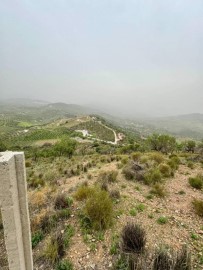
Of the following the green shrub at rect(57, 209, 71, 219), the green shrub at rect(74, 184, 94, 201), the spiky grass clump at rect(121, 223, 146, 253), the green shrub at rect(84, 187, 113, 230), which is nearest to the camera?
the spiky grass clump at rect(121, 223, 146, 253)

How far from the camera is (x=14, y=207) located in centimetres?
341

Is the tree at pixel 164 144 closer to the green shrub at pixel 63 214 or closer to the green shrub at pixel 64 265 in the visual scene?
the green shrub at pixel 63 214

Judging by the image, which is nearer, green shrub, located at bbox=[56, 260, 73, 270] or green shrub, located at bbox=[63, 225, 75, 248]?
green shrub, located at bbox=[56, 260, 73, 270]

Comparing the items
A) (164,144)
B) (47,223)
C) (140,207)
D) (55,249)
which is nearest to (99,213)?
(55,249)

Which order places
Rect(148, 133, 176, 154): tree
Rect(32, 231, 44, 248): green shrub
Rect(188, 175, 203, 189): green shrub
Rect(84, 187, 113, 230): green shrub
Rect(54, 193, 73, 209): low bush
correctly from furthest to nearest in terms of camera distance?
Rect(148, 133, 176, 154): tree, Rect(188, 175, 203, 189): green shrub, Rect(54, 193, 73, 209): low bush, Rect(84, 187, 113, 230): green shrub, Rect(32, 231, 44, 248): green shrub

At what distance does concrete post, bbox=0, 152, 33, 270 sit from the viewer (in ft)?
10.7

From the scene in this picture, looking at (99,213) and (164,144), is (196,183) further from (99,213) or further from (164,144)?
(164,144)

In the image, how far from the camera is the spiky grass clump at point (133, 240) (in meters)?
5.14

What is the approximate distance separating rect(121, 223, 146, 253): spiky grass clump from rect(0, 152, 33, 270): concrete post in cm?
251

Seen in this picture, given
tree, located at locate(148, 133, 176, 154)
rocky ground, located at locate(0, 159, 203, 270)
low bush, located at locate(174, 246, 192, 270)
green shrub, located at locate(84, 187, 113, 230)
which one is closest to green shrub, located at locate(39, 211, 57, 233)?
rocky ground, located at locate(0, 159, 203, 270)

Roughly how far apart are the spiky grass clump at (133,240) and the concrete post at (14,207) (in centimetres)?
251

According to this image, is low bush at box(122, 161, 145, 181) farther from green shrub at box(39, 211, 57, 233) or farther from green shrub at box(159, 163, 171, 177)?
green shrub at box(39, 211, 57, 233)

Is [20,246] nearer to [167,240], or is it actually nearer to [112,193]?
[167,240]

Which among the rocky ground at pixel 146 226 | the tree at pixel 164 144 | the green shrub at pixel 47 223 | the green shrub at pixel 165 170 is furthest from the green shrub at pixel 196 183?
the tree at pixel 164 144
